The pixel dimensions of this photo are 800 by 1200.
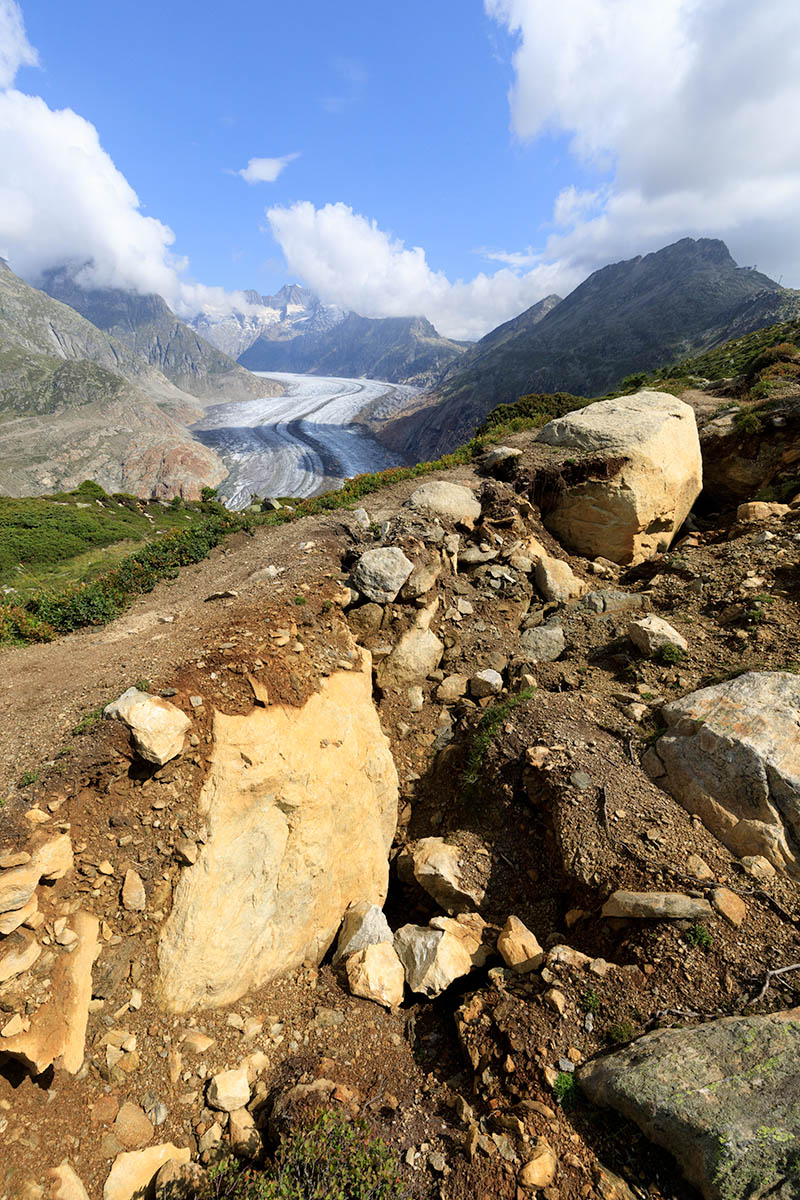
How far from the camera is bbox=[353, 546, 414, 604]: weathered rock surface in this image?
12406mm

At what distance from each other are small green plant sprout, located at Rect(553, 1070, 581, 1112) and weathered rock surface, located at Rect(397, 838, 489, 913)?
2.94 m

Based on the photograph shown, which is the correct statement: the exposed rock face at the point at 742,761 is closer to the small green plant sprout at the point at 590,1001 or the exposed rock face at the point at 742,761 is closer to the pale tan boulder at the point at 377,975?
the small green plant sprout at the point at 590,1001

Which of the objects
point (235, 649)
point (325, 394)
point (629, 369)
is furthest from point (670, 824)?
point (325, 394)

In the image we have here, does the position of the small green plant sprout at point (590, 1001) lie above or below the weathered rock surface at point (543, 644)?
below

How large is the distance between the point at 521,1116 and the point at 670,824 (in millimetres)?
4273

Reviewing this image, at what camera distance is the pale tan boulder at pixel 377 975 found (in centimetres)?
734

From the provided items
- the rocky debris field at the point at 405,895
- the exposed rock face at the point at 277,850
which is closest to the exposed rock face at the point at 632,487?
the rocky debris field at the point at 405,895

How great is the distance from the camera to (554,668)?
39.1ft

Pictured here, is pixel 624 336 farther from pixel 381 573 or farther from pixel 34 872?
pixel 34 872

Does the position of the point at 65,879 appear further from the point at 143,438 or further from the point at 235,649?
the point at 143,438

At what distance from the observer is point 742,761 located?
24.8ft

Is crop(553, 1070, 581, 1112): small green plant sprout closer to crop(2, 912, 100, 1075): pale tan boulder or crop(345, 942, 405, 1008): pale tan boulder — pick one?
crop(345, 942, 405, 1008): pale tan boulder

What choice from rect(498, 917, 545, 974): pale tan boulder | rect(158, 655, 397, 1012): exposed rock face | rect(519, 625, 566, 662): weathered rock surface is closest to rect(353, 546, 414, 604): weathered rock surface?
rect(158, 655, 397, 1012): exposed rock face

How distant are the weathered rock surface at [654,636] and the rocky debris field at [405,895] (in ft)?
0.22
